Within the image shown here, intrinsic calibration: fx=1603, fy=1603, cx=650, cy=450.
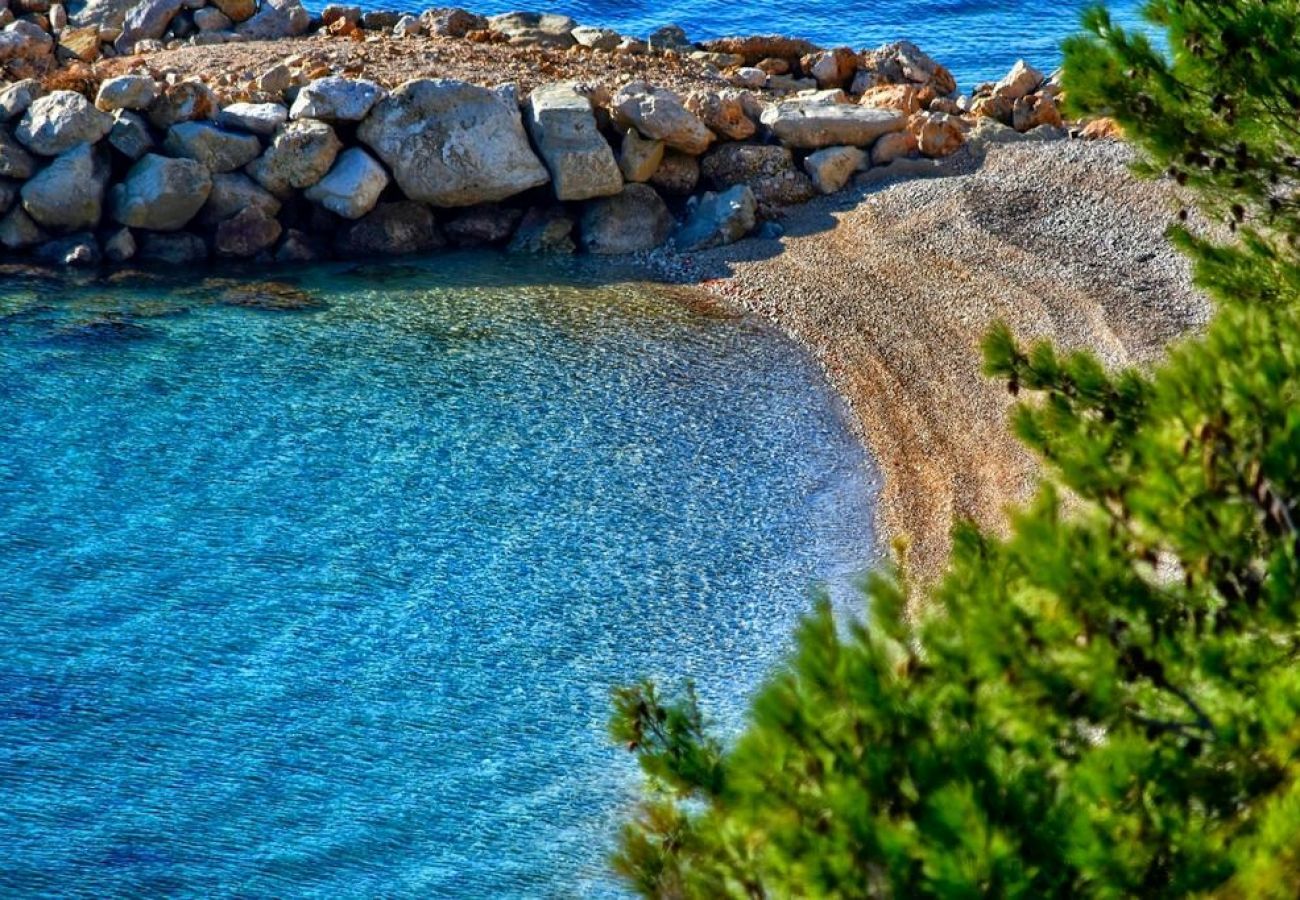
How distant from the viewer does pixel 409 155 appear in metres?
23.1

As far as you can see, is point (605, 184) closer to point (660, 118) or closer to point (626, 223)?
point (626, 223)

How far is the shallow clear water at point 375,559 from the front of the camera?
11.8 m

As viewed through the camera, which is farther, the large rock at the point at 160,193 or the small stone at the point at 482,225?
the small stone at the point at 482,225

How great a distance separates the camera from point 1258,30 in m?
9.01

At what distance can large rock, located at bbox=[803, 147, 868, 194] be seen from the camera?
78.5 feet

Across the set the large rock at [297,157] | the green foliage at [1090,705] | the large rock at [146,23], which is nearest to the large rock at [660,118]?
the large rock at [297,157]

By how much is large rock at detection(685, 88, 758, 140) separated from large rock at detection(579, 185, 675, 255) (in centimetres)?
140

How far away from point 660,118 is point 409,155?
144 inches

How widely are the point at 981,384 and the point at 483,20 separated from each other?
14.1 meters

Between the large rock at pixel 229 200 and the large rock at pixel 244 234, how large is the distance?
0.10 m

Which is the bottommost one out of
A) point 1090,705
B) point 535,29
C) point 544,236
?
point 544,236

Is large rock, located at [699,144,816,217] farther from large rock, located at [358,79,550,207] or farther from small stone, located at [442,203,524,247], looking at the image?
small stone, located at [442,203,524,247]

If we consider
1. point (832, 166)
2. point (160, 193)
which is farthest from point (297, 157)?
point (832, 166)

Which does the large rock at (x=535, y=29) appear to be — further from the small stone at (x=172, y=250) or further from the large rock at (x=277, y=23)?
the small stone at (x=172, y=250)
